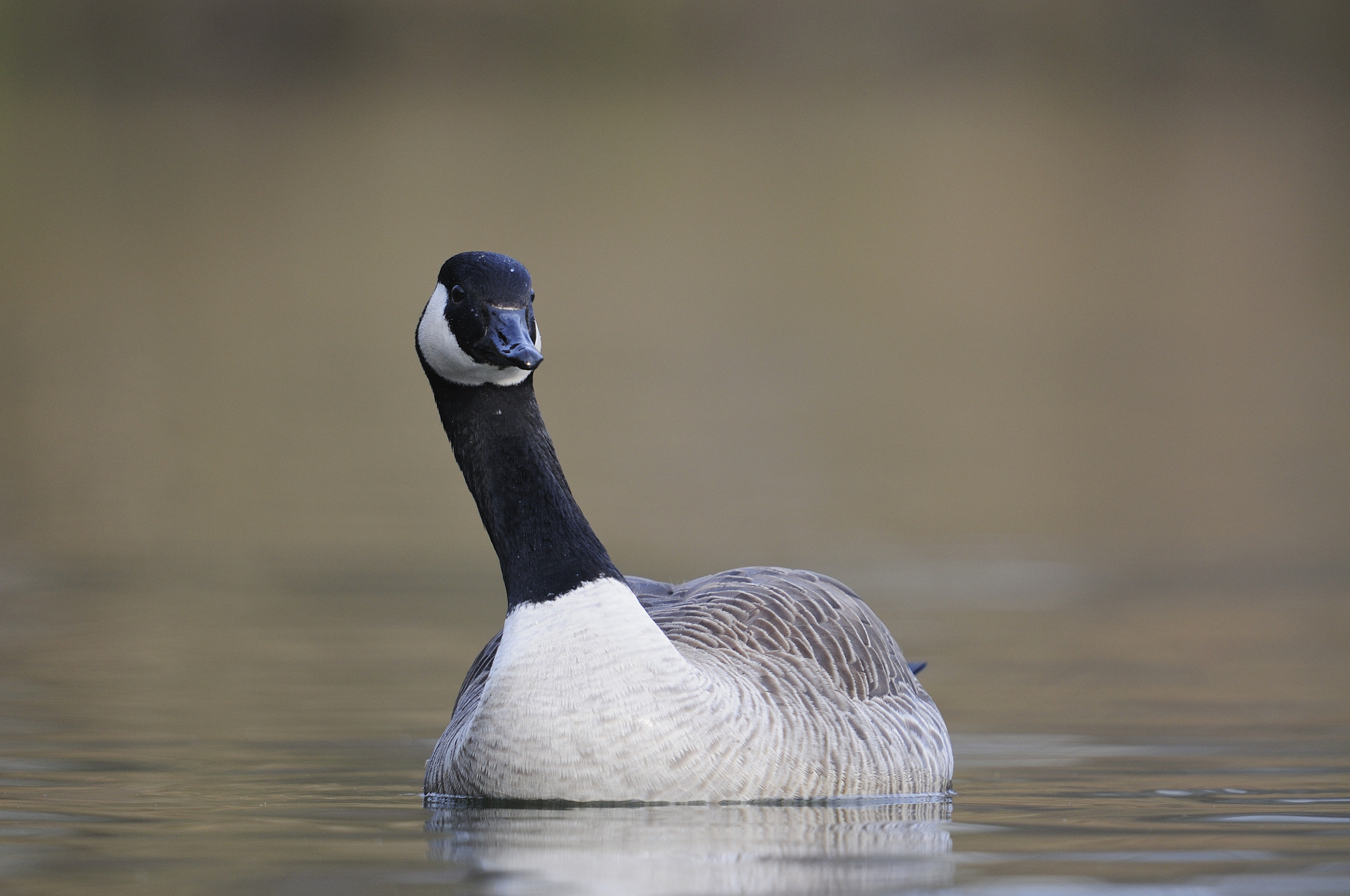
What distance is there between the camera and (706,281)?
38906 millimetres

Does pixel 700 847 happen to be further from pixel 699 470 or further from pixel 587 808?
pixel 699 470

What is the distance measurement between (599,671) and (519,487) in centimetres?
93

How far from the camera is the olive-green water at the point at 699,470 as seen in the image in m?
7.18

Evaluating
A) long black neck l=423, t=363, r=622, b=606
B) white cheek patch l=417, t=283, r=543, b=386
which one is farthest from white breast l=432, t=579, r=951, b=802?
white cheek patch l=417, t=283, r=543, b=386

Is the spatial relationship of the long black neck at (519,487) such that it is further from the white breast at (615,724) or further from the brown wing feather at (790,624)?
the brown wing feather at (790,624)

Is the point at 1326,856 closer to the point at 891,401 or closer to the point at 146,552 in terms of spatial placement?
the point at 146,552

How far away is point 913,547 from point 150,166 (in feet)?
157

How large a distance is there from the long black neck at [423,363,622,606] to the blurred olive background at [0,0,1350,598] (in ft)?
18.6

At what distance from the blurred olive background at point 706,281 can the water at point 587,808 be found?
1.48m

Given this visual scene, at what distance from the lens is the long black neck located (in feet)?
25.0

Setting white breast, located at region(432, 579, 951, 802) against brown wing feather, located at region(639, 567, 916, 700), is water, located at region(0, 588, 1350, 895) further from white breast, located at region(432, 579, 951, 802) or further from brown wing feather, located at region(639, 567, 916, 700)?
brown wing feather, located at region(639, 567, 916, 700)

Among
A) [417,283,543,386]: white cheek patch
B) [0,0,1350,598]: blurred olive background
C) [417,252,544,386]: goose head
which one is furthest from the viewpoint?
[0,0,1350,598]: blurred olive background

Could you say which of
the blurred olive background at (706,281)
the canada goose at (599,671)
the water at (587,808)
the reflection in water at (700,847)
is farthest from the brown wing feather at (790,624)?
Result: the blurred olive background at (706,281)

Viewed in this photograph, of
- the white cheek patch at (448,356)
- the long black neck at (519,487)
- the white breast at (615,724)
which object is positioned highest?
the white cheek patch at (448,356)
